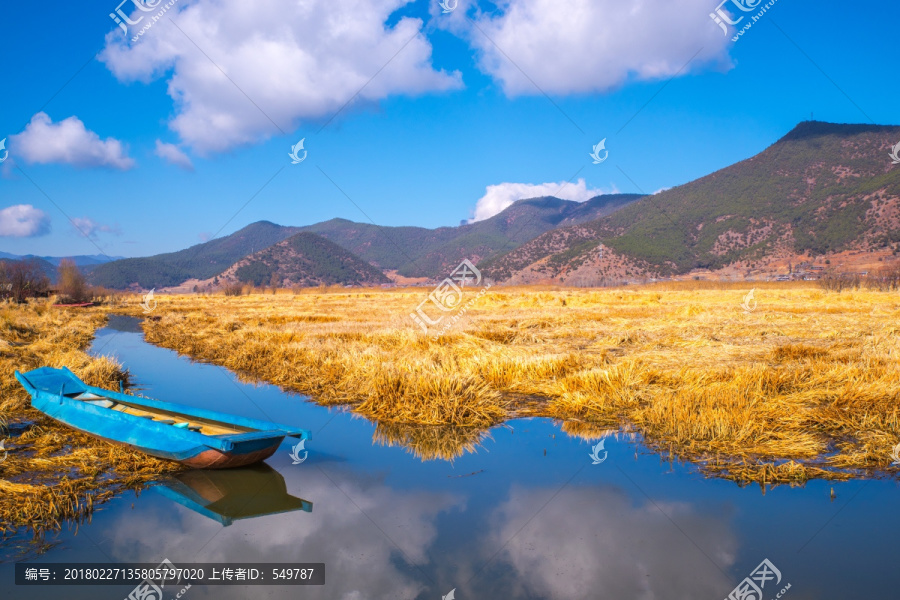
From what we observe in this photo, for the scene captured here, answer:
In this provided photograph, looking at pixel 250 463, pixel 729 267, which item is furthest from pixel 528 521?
pixel 729 267

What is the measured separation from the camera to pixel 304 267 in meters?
151

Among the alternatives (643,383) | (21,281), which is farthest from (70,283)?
(643,383)

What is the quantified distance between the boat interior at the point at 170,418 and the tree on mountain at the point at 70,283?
4564 cm

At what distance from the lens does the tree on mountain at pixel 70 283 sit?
49.2m

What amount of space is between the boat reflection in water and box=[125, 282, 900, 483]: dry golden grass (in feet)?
8.12

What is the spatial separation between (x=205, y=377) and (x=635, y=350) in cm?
1269

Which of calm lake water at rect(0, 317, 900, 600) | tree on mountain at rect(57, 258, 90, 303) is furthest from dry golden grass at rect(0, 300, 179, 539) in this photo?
tree on mountain at rect(57, 258, 90, 303)

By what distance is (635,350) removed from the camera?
56.2 ft

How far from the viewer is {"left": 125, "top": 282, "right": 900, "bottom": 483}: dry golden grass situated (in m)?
9.05

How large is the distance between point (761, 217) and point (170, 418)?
117053mm

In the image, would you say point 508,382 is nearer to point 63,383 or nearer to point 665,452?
point 665,452

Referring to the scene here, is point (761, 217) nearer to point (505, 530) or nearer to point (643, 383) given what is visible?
point (643, 383)

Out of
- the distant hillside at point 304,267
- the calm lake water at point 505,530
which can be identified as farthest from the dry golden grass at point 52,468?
the distant hillside at point 304,267

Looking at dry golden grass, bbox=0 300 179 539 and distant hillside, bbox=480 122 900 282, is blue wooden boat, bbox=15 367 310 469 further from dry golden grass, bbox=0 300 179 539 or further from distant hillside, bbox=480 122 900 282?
distant hillside, bbox=480 122 900 282
